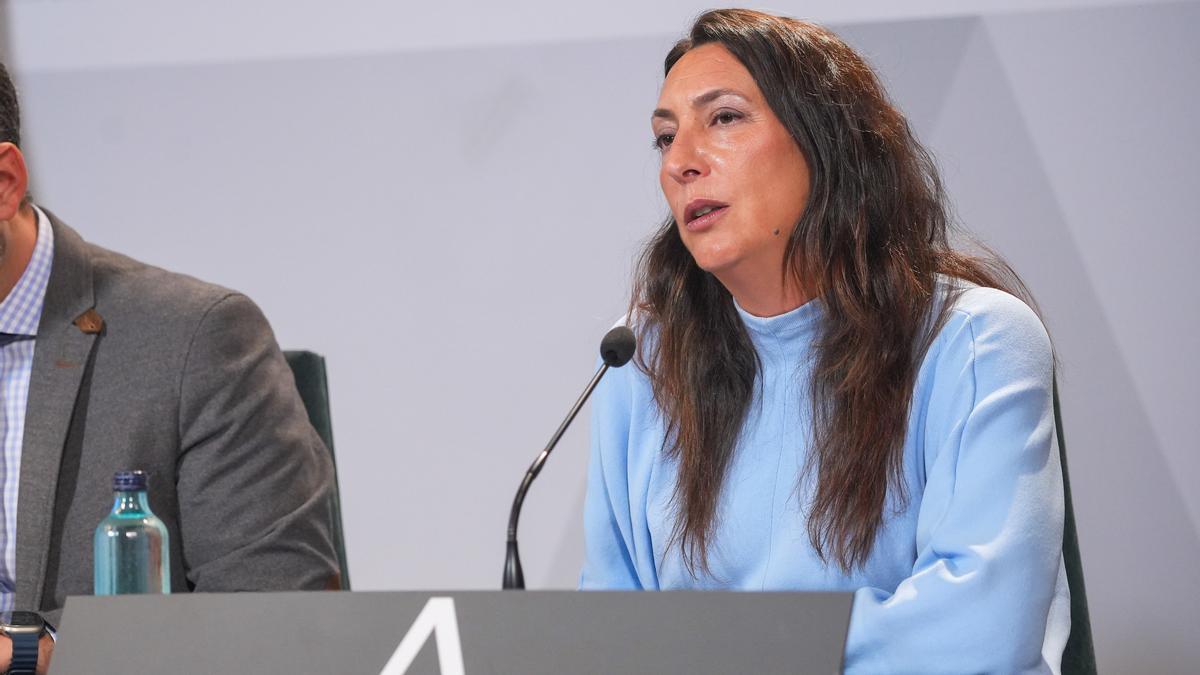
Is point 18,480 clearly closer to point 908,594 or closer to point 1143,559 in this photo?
point 908,594

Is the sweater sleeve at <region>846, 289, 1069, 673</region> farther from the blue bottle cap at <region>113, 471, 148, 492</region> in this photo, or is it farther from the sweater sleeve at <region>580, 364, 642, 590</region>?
the blue bottle cap at <region>113, 471, 148, 492</region>

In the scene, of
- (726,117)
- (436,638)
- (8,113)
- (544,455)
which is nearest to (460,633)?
(436,638)

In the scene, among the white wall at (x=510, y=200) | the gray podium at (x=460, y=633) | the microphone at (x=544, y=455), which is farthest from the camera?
the white wall at (x=510, y=200)

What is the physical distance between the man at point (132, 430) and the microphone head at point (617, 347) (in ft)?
2.57

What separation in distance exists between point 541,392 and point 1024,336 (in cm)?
151

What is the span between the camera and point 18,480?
192 centimetres

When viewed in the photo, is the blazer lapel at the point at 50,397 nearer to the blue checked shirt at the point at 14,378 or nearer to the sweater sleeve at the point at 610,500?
the blue checked shirt at the point at 14,378

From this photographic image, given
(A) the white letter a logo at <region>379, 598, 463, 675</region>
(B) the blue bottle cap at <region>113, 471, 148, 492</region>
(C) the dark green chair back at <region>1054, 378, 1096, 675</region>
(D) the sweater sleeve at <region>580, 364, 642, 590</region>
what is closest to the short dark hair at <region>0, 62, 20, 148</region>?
(B) the blue bottle cap at <region>113, 471, 148, 492</region>

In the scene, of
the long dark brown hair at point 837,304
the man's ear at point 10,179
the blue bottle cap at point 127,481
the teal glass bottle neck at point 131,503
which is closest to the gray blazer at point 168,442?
the man's ear at point 10,179

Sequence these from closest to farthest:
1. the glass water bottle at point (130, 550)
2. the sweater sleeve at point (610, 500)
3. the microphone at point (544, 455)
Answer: the microphone at point (544, 455), the glass water bottle at point (130, 550), the sweater sleeve at point (610, 500)

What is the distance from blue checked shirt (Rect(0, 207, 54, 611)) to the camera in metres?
1.93

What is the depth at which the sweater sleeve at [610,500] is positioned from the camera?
1763 mm

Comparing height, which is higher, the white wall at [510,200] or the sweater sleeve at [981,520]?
the white wall at [510,200]

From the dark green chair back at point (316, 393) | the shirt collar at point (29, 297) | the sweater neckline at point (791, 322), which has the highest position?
the shirt collar at point (29, 297)
